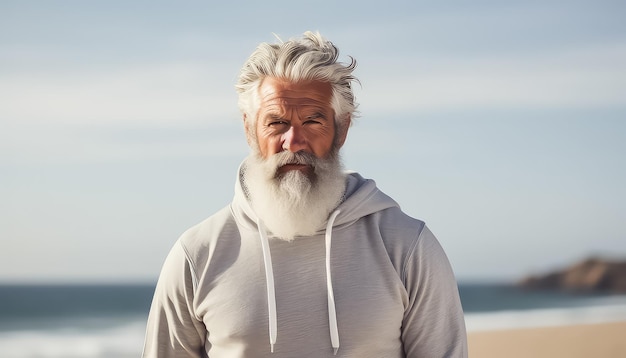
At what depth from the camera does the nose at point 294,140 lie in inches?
105

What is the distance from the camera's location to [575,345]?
967cm

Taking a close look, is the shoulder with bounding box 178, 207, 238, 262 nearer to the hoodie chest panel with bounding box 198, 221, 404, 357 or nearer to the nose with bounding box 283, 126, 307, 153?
the hoodie chest panel with bounding box 198, 221, 404, 357

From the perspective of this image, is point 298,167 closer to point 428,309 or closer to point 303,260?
point 303,260

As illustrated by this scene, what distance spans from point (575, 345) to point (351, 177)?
738cm

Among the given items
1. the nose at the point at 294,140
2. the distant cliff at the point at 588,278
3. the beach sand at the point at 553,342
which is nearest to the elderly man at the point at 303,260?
the nose at the point at 294,140

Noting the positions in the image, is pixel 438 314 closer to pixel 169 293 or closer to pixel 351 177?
pixel 351 177

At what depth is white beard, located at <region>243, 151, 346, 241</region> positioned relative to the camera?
107 inches

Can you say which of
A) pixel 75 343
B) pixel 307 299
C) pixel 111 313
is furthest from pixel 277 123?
pixel 111 313

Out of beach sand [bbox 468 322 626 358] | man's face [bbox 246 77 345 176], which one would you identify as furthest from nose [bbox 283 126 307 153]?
beach sand [bbox 468 322 626 358]

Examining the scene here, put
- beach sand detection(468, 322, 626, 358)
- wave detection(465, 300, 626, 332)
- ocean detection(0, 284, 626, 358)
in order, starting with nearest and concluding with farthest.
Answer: beach sand detection(468, 322, 626, 358) < ocean detection(0, 284, 626, 358) < wave detection(465, 300, 626, 332)

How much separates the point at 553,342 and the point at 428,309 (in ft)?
26.2

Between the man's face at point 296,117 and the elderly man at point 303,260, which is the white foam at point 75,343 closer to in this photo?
the elderly man at point 303,260

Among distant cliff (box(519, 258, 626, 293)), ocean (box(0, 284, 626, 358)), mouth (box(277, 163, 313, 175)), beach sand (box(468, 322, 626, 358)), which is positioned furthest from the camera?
distant cliff (box(519, 258, 626, 293))

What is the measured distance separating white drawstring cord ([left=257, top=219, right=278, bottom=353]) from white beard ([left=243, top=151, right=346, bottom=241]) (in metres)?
0.04
